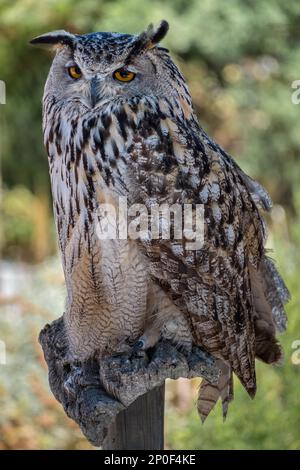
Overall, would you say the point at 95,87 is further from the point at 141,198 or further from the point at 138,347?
the point at 138,347

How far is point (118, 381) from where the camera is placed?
6.21 feet

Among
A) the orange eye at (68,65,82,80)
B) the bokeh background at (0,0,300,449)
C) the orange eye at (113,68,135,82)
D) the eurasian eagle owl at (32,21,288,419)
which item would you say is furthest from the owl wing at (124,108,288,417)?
the bokeh background at (0,0,300,449)

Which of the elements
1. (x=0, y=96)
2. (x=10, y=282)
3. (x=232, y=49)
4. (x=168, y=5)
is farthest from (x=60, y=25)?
(x=0, y=96)

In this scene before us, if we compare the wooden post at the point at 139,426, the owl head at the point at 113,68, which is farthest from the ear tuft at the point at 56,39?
the wooden post at the point at 139,426

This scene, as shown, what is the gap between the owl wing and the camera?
1854mm

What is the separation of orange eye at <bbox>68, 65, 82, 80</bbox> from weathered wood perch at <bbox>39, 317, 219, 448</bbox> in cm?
72

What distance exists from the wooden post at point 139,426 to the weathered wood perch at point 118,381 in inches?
1.5

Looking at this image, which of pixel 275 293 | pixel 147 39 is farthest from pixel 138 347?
pixel 147 39

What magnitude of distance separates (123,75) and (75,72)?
14cm

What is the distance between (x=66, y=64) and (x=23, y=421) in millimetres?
2126

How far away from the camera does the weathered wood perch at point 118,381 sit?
1880 millimetres

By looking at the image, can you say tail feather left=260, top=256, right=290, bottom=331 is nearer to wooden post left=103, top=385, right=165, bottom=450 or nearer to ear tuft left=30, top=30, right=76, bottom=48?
wooden post left=103, top=385, right=165, bottom=450

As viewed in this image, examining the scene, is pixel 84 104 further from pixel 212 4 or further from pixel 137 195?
pixel 212 4

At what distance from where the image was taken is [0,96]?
3.05 m
